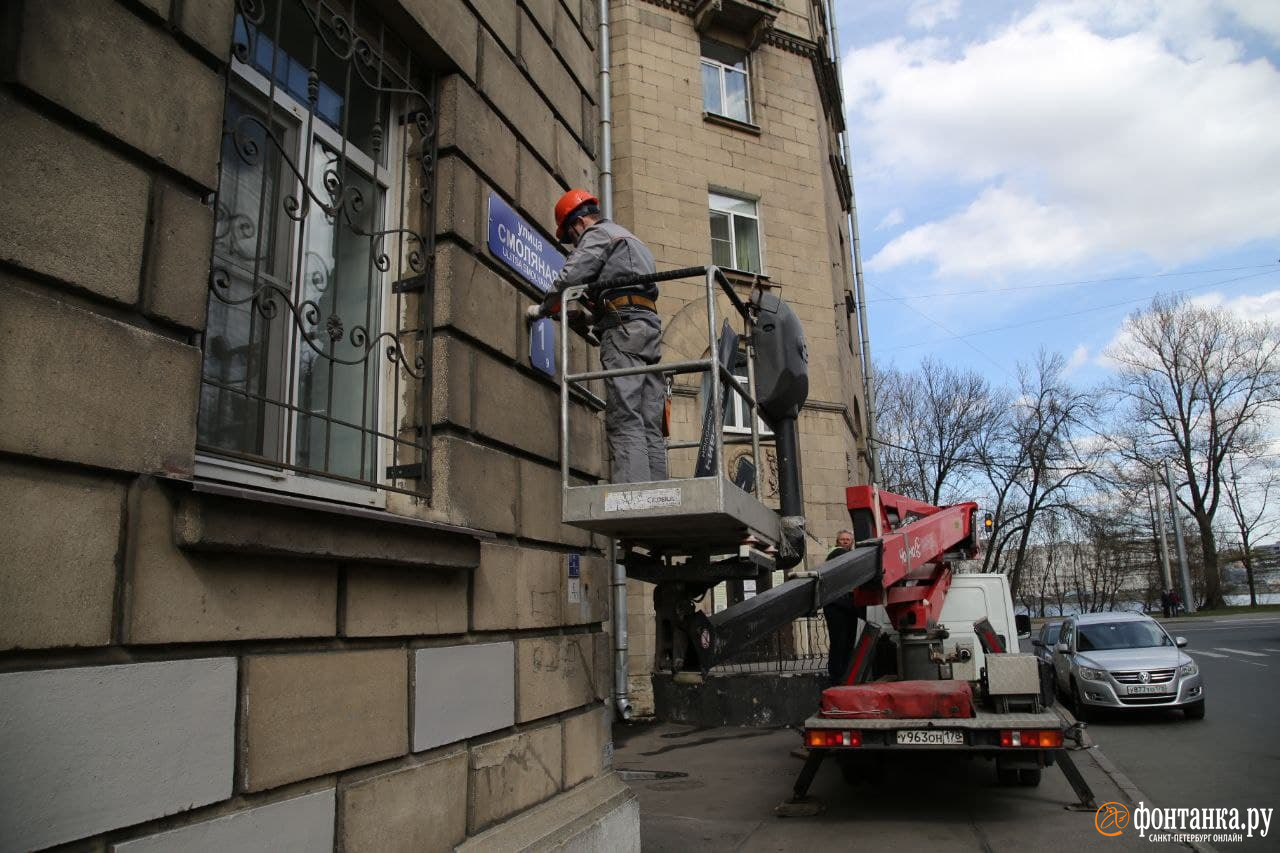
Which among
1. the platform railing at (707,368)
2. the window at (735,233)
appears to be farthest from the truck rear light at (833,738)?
the window at (735,233)

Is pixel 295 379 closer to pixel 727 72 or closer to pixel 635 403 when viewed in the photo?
pixel 635 403

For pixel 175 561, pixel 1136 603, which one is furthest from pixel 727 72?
pixel 1136 603

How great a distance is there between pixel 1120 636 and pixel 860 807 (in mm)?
8225

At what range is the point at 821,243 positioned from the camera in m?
16.9

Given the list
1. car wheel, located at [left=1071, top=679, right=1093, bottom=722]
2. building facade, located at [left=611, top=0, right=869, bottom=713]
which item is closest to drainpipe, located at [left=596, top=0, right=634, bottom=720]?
building facade, located at [left=611, top=0, right=869, bottom=713]

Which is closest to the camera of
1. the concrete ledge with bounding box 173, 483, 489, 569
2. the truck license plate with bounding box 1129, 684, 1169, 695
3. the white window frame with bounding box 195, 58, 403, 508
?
the concrete ledge with bounding box 173, 483, 489, 569

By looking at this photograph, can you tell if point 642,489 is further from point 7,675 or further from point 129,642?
point 7,675

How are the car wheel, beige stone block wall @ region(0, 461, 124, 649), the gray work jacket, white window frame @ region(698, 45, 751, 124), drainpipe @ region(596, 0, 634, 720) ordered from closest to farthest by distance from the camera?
beige stone block wall @ region(0, 461, 124, 649), the gray work jacket, drainpipe @ region(596, 0, 634, 720), the car wheel, white window frame @ region(698, 45, 751, 124)

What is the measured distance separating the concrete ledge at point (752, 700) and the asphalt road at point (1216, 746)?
3379 mm

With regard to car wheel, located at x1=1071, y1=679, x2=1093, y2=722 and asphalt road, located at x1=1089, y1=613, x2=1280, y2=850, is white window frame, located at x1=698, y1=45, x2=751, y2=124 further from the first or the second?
asphalt road, located at x1=1089, y1=613, x2=1280, y2=850

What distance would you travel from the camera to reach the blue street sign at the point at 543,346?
16.3 feet

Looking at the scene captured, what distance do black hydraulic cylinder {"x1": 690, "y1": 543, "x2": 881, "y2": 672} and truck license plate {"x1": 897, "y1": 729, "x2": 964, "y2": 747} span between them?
1147mm

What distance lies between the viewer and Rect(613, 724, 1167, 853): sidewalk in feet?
20.4

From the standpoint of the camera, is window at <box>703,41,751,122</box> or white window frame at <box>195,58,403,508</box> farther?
window at <box>703,41,751,122</box>
